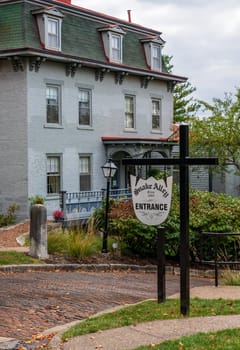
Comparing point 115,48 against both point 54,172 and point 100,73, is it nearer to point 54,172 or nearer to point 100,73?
point 100,73

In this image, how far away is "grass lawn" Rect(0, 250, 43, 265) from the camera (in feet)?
51.4

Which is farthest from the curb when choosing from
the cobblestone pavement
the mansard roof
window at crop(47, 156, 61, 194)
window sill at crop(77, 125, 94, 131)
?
window sill at crop(77, 125, 94, 131)

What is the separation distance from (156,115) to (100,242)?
15.0 m

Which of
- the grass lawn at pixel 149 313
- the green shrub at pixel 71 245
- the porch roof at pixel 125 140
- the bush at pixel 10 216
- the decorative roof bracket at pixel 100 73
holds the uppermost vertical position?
the decorative roof bracket at pixel 100 73

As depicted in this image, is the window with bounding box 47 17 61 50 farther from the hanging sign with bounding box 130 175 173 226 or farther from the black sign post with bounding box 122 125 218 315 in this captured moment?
the black sign post with bounding box 122 125 218 315

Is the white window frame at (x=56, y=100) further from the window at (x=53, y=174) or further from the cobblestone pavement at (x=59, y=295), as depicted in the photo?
the cobblestone pavement at (x=59, y=295)

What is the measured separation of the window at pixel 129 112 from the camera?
32094mm

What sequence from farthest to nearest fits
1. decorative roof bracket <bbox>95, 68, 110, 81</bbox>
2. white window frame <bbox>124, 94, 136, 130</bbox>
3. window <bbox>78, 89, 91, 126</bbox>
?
1. white window frame <bbox>124, 94, 136, 130</bbox>
2. decorative roof bracket <bbox>95, 68, 110, 81</bbox>
3. window <bbox>78, 89, 91, 126</bbox>

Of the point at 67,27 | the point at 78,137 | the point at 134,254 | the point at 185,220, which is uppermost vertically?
the point at 67,27

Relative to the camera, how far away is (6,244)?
65.0ft

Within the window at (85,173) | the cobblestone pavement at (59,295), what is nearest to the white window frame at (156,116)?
the window at (85,173)

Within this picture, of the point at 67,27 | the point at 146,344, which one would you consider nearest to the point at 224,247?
the point at 146,344

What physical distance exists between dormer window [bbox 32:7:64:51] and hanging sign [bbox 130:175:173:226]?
17.8m

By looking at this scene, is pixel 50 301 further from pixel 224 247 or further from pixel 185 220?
pixel 224 247
